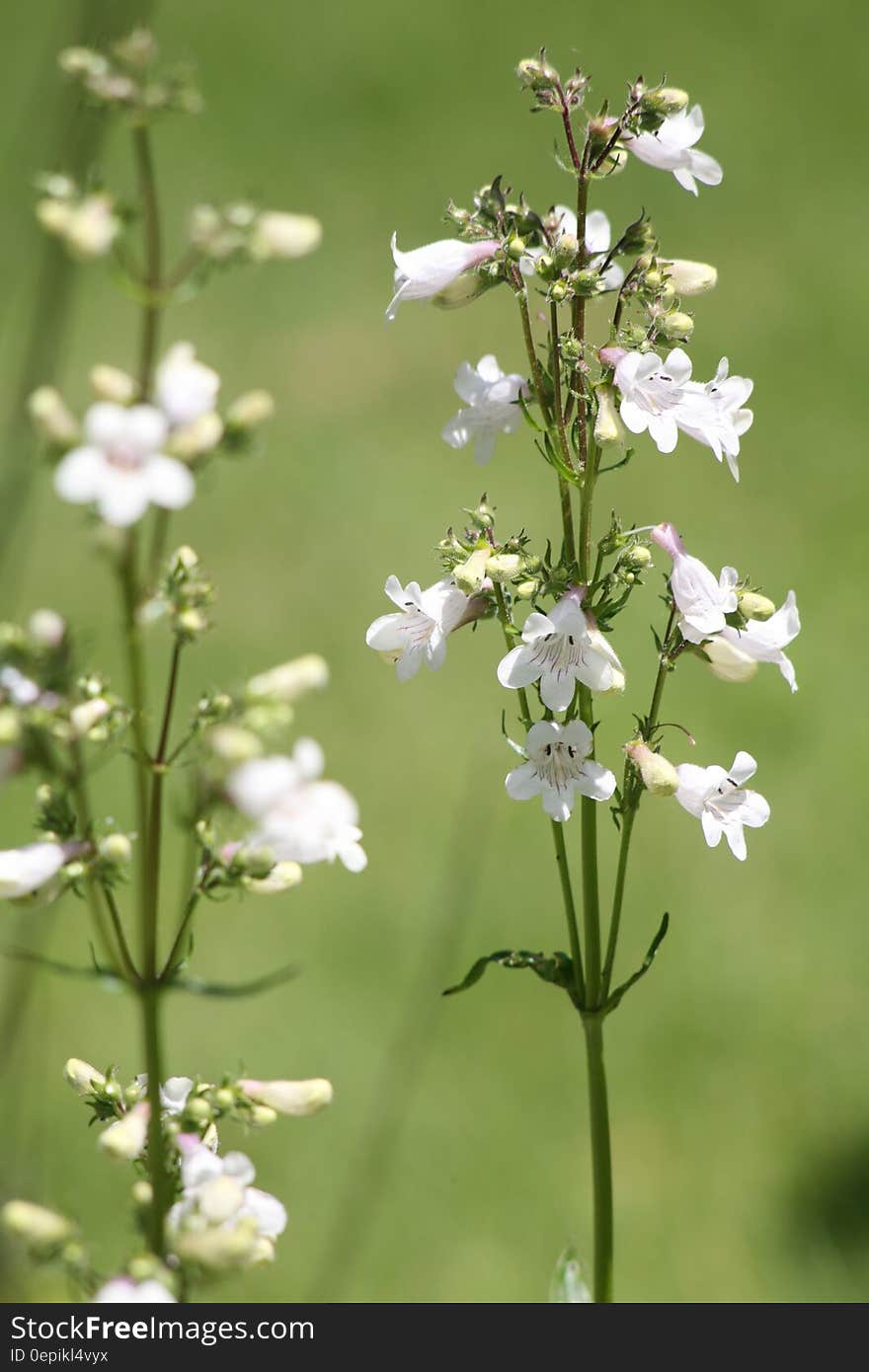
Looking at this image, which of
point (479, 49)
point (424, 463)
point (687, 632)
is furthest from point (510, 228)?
point (479, 49)

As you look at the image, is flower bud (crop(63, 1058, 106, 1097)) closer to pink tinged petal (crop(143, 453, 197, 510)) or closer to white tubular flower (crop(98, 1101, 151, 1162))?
white tubular flower (crop(98, 1101, 151, 1162))

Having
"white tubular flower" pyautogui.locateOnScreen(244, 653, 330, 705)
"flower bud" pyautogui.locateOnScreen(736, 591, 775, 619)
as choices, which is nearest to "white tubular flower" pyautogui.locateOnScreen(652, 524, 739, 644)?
"flower bud" pyautogui.locateOnScreen(736, 591, 775, 619)

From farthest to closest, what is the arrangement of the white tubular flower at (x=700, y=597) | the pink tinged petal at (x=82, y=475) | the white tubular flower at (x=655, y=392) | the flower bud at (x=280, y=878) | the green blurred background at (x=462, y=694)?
the green blurred background at (x=462, y=694) → the white tubular flower at (x=700, y=597) → the white tubular flower at (x=655, y=392) → the flower bud at (x=280, y=878) → the pink tinged petal at (x=82, y=475)

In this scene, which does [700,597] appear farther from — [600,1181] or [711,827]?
[600,1181]

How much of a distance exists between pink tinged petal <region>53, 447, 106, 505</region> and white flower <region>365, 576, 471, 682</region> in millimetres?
474

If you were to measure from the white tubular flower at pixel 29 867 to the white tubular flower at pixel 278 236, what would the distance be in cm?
41

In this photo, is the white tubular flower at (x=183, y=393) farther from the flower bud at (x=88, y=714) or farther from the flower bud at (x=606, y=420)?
the flower bud at (x=606, y=420)

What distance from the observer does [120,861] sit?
1.00m

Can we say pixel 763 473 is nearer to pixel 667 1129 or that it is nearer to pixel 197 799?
pixel 667 1129

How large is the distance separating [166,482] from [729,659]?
0.66 metres

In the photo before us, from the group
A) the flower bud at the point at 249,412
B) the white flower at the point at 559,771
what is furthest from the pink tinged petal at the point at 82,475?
the white flower at the point at 559,771

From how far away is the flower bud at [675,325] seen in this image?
4.08 feet

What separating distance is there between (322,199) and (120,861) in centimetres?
487

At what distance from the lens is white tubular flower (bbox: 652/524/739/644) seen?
51.5 inches
